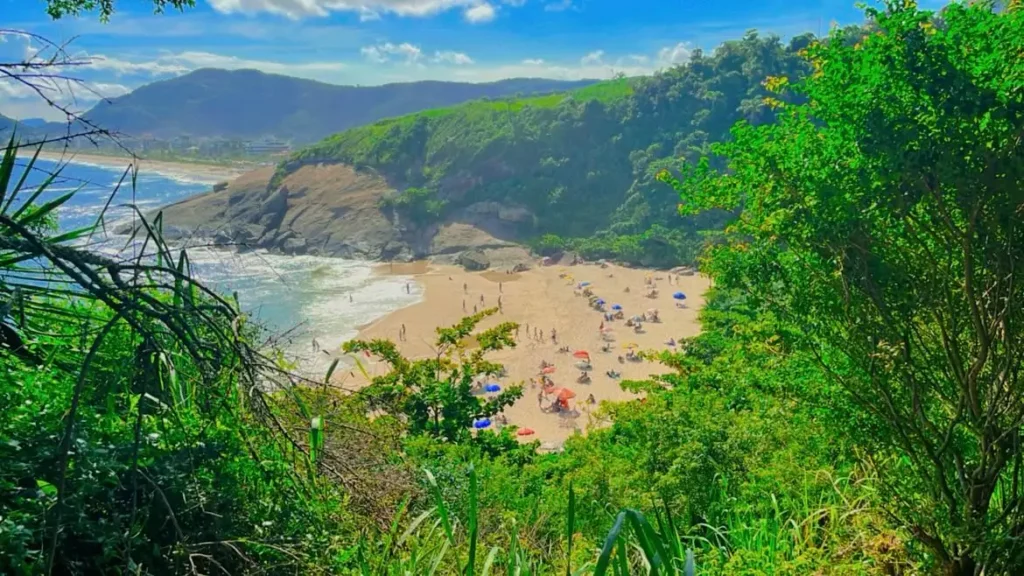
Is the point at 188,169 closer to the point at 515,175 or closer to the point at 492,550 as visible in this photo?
the point at 515,175

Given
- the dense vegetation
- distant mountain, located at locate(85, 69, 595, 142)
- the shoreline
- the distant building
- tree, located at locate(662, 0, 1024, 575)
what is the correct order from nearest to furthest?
1. the dense vegetation
2. tree, located at locate(662, 0, 1024, 575)
3. the shoreline
4. the distant building
5. distant mountain, located at locate(85, 69, 595, 142)

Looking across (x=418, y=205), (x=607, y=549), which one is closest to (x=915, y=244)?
(x=607, y=549)

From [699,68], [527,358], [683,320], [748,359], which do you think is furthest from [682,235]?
[748,359]

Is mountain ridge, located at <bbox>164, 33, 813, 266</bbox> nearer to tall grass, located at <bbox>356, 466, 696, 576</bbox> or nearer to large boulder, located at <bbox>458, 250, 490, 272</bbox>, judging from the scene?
large boulder, located at <bbox>458, 250, 490, 272</bbox>

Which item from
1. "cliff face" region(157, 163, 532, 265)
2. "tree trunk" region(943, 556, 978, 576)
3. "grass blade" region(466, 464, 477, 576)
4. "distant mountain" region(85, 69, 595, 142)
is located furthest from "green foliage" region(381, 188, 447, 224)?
"distant mountain" region(85, 69, 595, 142)

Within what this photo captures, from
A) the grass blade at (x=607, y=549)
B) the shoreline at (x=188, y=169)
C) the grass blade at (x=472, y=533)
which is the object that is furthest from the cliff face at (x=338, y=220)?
the grass blade at (x=607, y=549)

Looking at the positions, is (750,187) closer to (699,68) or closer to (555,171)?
(555,171)

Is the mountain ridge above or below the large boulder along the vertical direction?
above
